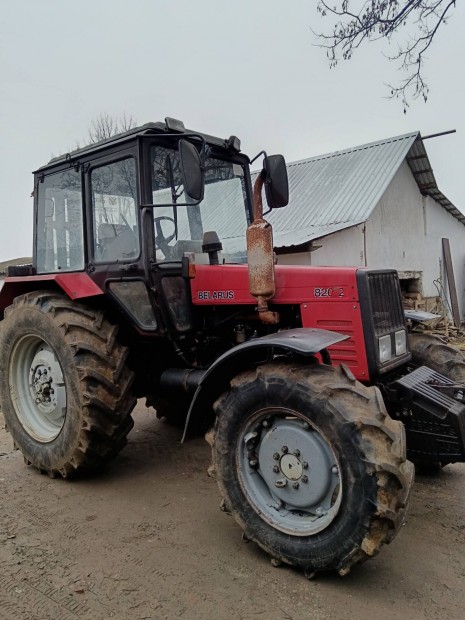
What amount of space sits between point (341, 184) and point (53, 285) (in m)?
10.2

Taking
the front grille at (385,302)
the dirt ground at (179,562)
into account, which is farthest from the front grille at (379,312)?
the dirt ground at (179,562)

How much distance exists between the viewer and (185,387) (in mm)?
3801

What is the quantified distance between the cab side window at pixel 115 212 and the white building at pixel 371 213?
5.73m

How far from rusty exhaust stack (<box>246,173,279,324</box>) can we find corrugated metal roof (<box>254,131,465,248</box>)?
6290 mm

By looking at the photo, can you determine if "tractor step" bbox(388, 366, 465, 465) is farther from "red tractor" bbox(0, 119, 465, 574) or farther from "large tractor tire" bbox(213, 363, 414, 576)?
"large tractor tire" bbox(213, 363, 414, 576)

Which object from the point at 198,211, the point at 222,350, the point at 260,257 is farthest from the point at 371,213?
the point at 260,257

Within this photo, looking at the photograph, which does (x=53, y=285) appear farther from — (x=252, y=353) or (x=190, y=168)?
(x=252, y=353)

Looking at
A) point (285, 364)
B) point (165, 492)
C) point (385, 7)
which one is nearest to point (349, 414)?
point (285, 364)

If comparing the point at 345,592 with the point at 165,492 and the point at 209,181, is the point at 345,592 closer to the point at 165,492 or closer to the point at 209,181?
the point at 165,492

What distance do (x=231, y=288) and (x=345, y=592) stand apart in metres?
1.94

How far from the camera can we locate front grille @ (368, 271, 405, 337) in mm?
3156

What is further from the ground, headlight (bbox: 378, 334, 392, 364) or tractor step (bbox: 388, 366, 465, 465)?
headlight (bbox: 378, 334, 392, 364)

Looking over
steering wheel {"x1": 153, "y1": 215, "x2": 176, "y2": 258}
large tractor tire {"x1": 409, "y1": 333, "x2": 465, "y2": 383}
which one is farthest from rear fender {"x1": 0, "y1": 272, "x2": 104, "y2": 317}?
large tractor tire {"x1": 409, "y1": 333, "x2": 465, "y2": 383}

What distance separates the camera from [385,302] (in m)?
3.32
